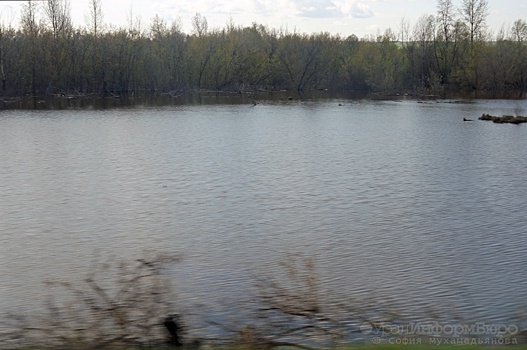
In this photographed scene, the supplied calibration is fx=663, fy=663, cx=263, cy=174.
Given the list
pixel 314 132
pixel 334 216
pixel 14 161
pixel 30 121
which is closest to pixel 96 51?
pixel 30 121

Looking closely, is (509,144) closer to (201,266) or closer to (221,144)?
(221,144)

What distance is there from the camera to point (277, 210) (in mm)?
15164

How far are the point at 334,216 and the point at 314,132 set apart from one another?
17.5 meters

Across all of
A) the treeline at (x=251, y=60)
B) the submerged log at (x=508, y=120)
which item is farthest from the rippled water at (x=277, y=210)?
the treeline at (x=251, y=60)

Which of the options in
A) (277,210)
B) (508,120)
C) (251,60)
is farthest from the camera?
(251,60)

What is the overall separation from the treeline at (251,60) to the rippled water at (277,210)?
33463 mm

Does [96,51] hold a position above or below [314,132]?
above

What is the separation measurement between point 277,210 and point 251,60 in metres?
63.4

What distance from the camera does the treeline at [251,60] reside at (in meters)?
61.8

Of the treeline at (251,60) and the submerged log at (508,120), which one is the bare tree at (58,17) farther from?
the submerged log at (508,120)

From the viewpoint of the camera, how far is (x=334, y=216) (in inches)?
573

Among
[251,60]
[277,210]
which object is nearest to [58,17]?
[251,60]

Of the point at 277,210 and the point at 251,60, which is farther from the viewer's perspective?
the point at 251,60

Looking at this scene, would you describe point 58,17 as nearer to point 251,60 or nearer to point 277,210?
point 251,60
